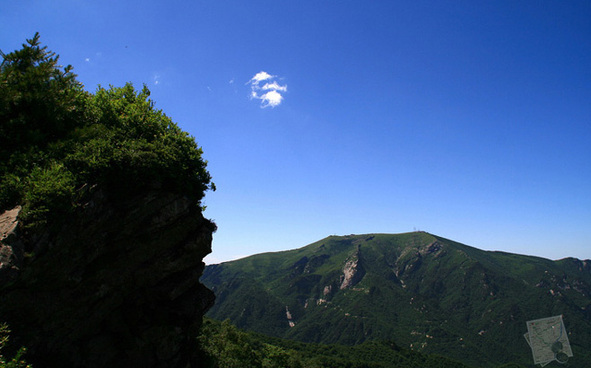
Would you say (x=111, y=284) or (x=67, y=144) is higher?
(x=67, y=144)

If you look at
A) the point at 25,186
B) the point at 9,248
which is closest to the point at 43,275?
the point at 9,248

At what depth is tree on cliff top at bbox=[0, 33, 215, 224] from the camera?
16.5m

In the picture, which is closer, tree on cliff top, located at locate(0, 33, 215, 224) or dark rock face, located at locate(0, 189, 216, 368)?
dark rock face, located at locate(0, 189, 216, 368)

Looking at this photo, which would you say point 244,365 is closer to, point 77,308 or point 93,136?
point 77,308

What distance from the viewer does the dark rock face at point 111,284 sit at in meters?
15.6

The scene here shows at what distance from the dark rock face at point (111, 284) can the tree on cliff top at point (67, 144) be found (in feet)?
4.07

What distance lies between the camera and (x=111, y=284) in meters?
19.7

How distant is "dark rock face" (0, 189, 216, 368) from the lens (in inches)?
613

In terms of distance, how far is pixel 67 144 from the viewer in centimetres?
1923

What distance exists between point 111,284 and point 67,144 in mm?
9963

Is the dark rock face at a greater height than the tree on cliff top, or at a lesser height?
lesser

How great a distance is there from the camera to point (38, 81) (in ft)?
63.8

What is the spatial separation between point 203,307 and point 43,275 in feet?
44.6

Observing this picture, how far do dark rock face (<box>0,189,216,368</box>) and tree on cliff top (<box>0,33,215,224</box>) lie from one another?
1.24 m
